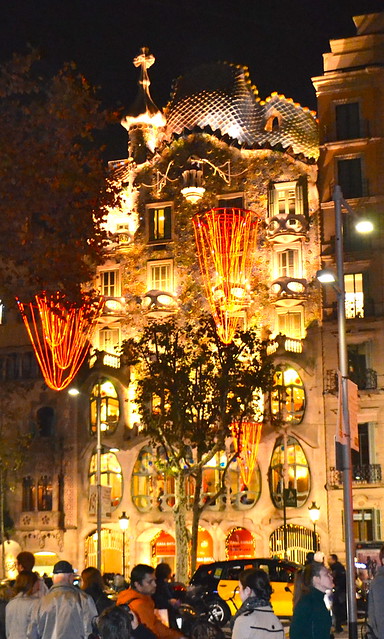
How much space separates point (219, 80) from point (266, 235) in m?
9.77

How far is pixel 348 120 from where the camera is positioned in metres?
52.7

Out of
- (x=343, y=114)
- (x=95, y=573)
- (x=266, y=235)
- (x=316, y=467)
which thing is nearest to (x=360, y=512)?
(x=316, y=467)

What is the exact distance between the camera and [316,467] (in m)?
49.7

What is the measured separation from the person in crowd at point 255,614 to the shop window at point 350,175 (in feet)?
140

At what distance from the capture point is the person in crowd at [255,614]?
400 inches

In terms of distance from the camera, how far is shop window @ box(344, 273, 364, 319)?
50.0 m

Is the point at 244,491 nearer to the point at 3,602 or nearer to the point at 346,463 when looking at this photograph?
the point at 346,463

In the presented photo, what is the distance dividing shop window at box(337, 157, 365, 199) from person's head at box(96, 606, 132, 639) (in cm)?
4443

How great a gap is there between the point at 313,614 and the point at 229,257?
137 ft

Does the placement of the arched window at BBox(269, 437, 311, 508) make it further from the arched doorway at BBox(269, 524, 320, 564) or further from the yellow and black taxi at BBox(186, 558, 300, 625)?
the yellow and black taxi at BBox(186, 558, 300, 625)

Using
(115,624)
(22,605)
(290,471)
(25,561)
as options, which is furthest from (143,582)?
(290,471)

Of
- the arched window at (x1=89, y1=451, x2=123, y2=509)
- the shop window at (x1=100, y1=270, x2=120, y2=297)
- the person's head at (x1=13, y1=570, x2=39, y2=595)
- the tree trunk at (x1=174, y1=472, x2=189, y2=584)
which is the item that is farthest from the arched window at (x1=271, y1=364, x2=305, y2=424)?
the person's head at (x1=13, y1=570, x2=39, y2=595)

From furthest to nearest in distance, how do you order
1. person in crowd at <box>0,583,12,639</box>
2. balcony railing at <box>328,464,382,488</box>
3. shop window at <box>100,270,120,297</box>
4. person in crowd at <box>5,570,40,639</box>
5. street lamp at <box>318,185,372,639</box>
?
shop window at <box>100,270,120,297</box>
balcony railing at <box>328,464,382,488</box>
street lamp at <box>318,185,372,639</box>
person in crowd at <box>0,583,12,639</box>
person in crowd at <box>5,570,40,639</box>

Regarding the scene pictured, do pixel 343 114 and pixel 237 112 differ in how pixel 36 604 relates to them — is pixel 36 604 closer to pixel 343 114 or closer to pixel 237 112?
pixel 343 114
